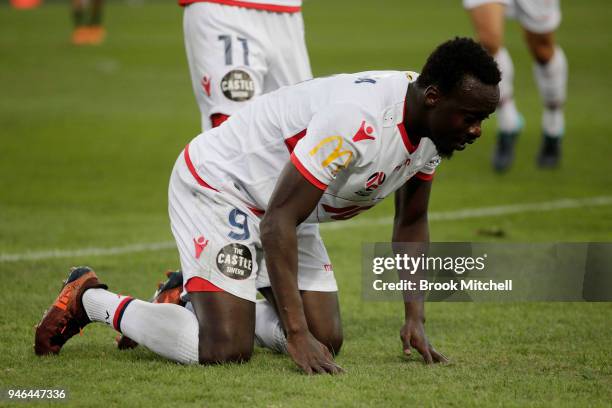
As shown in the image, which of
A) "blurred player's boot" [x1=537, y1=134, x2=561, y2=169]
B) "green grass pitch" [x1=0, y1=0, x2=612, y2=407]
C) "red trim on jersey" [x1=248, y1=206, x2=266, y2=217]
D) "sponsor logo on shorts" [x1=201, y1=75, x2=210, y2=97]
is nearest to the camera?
"green grass pitch" [x1=0, y1=0, x2=612, y2=407]

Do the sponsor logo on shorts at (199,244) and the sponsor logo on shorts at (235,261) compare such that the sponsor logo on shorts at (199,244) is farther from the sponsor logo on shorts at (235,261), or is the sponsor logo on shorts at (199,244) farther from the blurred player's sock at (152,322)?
the blurred player's sock at (152,322)

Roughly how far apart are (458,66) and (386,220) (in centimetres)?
502

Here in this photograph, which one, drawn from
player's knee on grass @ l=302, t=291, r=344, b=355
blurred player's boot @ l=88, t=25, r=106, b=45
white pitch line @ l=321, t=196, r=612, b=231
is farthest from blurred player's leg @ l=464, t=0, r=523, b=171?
blurred player's boot @ l=88, t=25, r=106, b=45

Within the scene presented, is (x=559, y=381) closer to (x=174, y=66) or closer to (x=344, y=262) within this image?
(x=344, y=262)

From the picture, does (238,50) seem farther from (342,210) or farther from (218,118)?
(342,210)

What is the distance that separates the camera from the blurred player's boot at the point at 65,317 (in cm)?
541

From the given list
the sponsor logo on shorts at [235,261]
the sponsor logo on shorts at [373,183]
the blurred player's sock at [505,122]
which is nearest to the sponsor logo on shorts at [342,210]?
the sponsor logo on shorts at [373,183]

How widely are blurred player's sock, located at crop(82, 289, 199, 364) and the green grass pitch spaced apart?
0.33 ft

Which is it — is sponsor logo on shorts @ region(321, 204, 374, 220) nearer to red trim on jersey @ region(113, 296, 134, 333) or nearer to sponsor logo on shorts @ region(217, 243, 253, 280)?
sponsor logo on shorts @ region(217, 243, 253, 280)

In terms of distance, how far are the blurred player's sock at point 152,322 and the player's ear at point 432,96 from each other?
1.53m

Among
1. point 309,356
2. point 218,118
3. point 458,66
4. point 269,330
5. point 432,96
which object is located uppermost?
point 458,66

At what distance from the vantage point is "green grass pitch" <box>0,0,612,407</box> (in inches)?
188

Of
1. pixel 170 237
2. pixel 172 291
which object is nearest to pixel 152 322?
pixel 172 291

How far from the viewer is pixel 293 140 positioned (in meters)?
5.31
